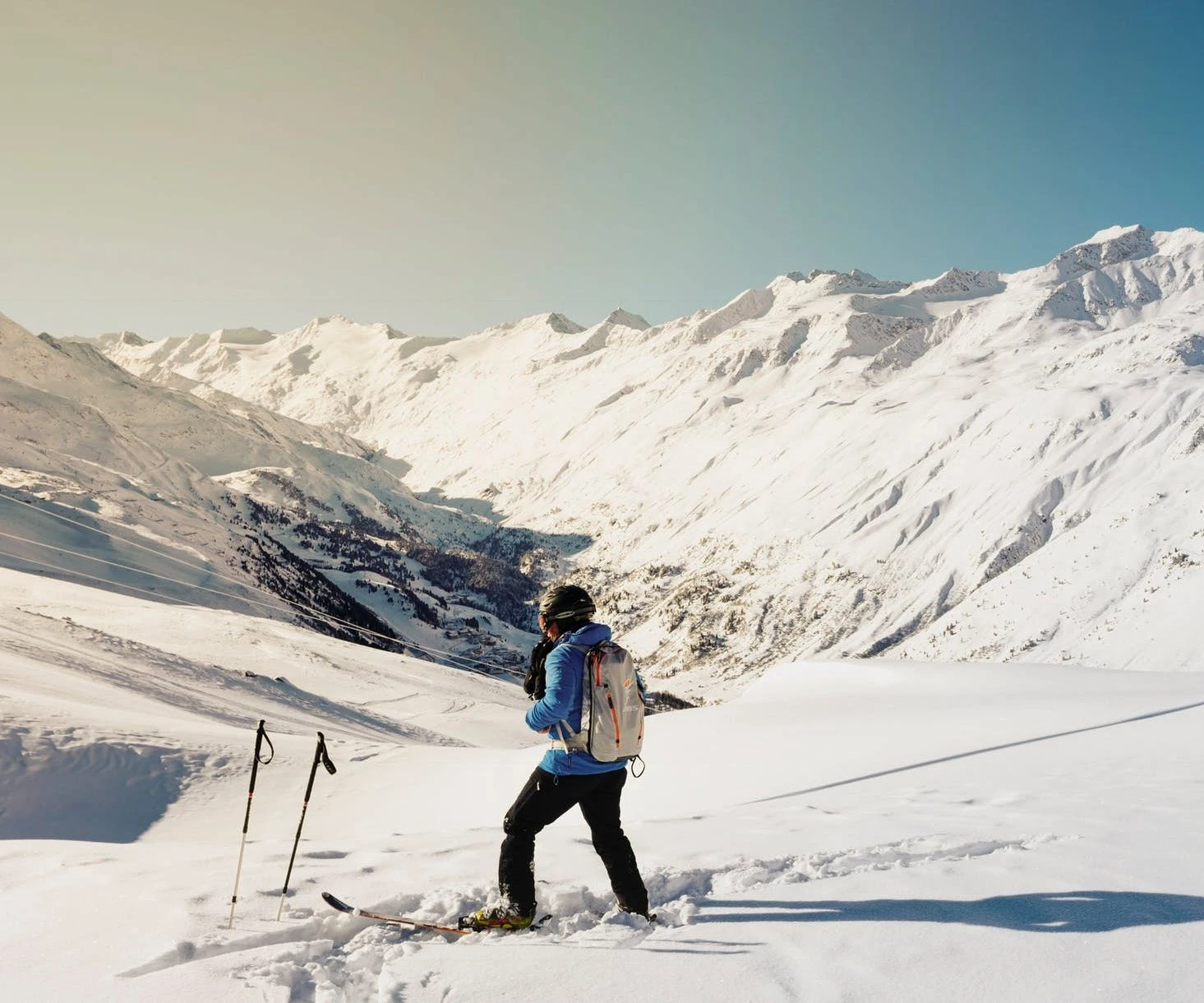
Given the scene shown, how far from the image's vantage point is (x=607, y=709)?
5.86m

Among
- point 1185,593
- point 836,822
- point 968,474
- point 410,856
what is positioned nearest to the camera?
point 410,856

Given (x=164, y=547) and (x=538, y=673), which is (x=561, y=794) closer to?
(x=538, y=673)

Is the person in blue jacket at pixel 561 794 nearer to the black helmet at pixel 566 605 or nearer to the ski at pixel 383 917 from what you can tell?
the black helmet at pixel 566 605

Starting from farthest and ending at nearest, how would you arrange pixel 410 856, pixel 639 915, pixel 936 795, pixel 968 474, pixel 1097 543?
pixel 968 474 → pixel 1097 543 → pixel 936 795 → pixel 410 856 → pixel 639 915

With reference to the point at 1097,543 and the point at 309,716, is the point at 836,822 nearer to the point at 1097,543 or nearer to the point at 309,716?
the point at 309,716

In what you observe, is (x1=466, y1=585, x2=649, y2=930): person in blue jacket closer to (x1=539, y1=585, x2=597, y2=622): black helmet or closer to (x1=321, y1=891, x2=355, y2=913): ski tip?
(x1=539, y1=585, x2=597, y2=622): black helmet

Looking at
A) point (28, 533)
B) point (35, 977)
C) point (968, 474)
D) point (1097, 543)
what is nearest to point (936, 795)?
point (35, 977)

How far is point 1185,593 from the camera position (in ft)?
250

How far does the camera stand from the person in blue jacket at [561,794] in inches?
230

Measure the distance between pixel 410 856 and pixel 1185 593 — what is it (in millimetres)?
93197

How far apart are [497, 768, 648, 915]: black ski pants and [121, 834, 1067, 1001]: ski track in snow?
24cm

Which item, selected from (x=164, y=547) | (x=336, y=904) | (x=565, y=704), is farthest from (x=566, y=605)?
(x=164, y=547)

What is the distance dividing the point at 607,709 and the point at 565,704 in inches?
13.2

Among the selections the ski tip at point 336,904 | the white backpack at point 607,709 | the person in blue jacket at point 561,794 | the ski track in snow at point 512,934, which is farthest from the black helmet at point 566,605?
the ski tip at point 336,904
